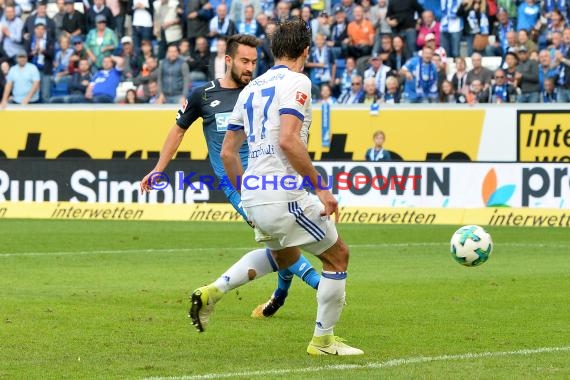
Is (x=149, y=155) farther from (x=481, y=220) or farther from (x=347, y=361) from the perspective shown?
(x=347, y=361)

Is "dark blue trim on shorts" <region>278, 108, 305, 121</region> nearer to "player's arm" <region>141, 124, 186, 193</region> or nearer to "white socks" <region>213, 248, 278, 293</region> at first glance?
"white socks" <region>213, 248, 278, 293</region>

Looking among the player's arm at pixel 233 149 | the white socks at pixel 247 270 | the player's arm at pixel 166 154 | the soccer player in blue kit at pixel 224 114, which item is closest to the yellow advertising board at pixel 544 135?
the soccer player in blue kit at pixel 224 114

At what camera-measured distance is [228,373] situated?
7.62m

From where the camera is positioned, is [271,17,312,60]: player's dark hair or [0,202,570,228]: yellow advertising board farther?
[0,202,570,228]: yellow advertising board

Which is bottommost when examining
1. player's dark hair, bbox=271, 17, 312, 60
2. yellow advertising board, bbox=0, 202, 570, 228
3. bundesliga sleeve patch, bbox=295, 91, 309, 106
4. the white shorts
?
yellow advertising board, bbox=0, 202, 570, 228

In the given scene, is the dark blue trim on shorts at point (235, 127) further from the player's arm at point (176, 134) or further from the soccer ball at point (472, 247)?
the soccer ball at point (472, 247)

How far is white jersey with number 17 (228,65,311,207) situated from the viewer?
26.4ft

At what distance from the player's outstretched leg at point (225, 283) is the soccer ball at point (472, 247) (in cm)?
279

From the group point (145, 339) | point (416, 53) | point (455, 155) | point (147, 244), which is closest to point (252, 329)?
point (145, 339)

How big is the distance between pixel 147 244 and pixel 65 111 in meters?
10.0

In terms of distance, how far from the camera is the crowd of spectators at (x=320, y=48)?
85.4 ft

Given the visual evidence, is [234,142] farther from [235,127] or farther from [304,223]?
[304,223]

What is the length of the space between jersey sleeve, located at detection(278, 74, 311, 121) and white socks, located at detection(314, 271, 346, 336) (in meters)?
1.08

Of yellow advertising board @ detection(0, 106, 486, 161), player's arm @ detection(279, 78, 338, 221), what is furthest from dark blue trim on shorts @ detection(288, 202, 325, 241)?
yellow advertising board @ detection(0, 106, 486, 161)
